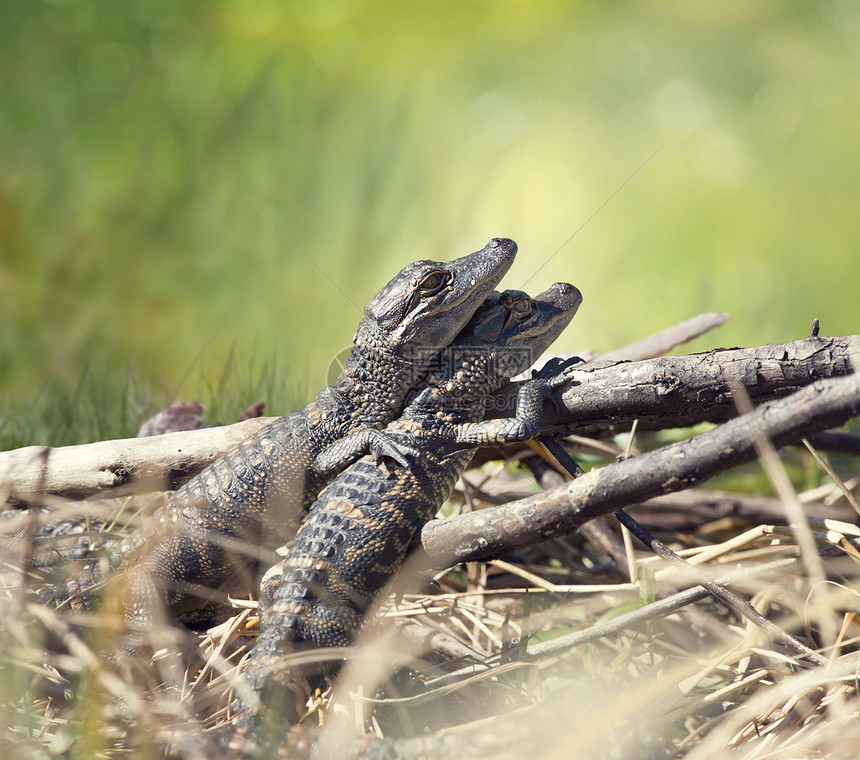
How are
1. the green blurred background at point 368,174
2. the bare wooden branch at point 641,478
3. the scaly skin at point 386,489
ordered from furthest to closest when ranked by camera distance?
the green blurred background at point 368,174
the scaly skin at point 386,489
the bare wooden branch at point 641,478

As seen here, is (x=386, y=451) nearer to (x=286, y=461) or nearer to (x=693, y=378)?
(x=286, y=461)

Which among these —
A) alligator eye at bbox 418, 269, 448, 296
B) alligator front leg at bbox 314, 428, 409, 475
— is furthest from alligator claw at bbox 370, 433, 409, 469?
alligator eye at bbox 418, 269, 448, 296

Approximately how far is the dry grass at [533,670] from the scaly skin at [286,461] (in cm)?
19

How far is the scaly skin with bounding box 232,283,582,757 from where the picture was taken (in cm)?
167

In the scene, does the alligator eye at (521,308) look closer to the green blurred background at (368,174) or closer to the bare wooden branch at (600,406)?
the bare wooden branch at (600,406)

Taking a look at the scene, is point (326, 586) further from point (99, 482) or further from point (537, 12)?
point (537, 12)

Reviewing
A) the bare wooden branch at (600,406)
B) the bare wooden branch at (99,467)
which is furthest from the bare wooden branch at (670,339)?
the bare wooden branch at (99,467)

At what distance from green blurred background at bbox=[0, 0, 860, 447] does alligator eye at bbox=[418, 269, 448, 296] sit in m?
1.10

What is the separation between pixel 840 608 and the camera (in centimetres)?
165

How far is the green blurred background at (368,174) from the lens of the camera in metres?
2.97

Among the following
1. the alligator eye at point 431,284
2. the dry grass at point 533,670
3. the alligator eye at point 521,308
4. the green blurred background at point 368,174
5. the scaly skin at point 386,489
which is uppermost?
the green blurred background at point 368,174

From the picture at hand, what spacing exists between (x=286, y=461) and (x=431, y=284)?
0.68m

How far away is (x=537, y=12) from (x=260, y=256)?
186 cm

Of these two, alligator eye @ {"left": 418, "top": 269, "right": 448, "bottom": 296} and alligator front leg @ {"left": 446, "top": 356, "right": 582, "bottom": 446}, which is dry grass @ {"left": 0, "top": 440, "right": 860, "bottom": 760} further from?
alligator eye @ {"left": 418, "top": 269, "right": 448, "bottom": 296}
